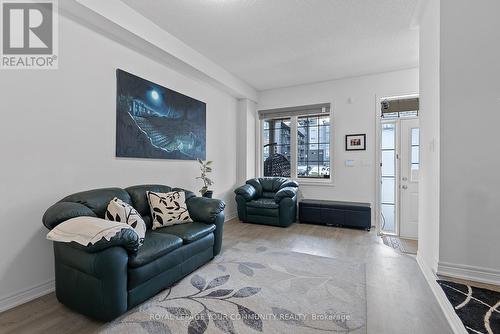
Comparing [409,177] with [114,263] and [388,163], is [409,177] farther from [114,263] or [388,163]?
[114,263]

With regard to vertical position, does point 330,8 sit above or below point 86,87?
above

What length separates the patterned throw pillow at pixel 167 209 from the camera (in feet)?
8.91

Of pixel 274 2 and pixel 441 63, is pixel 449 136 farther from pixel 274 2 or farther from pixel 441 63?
pixel 274 2

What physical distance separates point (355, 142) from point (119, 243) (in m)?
4.45

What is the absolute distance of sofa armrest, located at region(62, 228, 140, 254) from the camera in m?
1.64

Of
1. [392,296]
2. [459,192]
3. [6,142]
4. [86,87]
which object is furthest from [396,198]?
[6,142]

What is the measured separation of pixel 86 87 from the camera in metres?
2.55

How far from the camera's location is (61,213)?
1892 mm

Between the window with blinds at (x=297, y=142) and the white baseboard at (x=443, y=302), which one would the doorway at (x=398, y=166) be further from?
the white baseboard at (x=443, y=302)

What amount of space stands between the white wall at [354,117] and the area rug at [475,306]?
8.61 feet

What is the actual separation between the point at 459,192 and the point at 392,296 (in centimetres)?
117

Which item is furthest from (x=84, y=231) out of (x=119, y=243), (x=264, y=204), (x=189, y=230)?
(x=264, y=204)

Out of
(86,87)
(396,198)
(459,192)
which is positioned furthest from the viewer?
(396,198)

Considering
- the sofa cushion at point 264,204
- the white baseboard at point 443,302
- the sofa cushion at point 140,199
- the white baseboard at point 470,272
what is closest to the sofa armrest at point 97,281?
the sofa cushion at point 140,199
